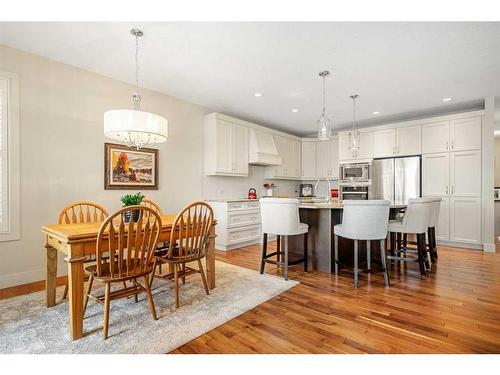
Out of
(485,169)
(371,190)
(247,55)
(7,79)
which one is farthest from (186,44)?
(485,169)

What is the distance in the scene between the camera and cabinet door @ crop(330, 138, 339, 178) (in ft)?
21.1

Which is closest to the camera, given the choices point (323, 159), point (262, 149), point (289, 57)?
point (289, 57)

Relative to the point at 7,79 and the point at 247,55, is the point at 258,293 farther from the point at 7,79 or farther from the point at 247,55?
the point at 7,79

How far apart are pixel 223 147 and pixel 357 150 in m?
2.97

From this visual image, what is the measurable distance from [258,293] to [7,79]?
3.49 meters

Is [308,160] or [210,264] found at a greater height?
[308,160]

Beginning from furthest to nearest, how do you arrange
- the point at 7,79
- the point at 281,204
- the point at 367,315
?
the point at 281,204, the point at 7,79, the point at 367,315

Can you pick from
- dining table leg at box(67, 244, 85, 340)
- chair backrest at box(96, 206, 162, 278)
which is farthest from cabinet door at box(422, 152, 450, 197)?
dining table leg at box(67, 244, 85, 340)

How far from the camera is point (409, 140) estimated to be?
5152 millimetres

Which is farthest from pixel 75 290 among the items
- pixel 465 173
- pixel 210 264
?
pixel 465 173

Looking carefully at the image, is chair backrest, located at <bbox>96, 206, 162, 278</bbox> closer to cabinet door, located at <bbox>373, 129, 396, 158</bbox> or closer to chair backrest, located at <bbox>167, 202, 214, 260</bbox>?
chair backrest, located at <bbox>167, 202, 214, 260</bbox>

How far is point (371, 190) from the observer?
17.9 feet

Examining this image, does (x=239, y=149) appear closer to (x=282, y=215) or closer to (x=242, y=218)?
(x=242, y=218)

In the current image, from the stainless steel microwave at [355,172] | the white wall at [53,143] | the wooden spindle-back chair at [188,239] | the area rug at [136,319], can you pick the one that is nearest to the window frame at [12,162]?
the white wall at [53,143]
